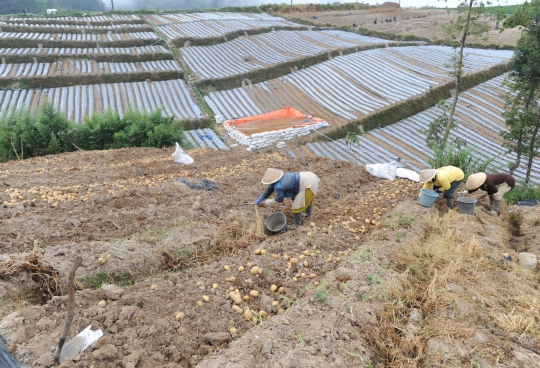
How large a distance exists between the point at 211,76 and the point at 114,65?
6072 millimetres

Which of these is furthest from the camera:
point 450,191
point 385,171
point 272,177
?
point 385,171

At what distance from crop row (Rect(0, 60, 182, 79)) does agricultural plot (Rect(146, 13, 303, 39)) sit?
4644 millimetres

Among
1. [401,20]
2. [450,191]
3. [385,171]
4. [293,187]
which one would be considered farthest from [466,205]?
[401,20]

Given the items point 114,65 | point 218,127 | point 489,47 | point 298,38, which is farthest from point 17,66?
point 489,47

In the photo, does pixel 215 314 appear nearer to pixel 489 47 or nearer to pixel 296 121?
pixel 296 121

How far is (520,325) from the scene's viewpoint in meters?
3.74

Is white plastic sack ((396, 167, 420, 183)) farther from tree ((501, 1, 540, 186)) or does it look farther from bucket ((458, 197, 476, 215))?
tree ((501, 1, 540, 186))

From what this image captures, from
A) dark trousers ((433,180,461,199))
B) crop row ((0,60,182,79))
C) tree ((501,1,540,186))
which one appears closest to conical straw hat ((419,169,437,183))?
dark trousers ((433,180,461,199))

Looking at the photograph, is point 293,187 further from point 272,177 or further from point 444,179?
point 444,179

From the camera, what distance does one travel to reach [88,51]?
22.1 m

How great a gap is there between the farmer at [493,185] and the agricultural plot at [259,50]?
16406 millimetres

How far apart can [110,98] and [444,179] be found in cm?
1703

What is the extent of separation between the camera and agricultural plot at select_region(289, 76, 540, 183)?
13.5 meters

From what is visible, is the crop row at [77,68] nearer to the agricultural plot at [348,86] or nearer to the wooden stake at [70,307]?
the agricultural plot at [348,86]
